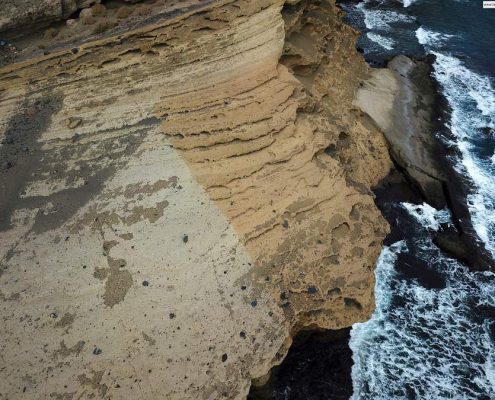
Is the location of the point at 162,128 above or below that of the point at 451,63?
above

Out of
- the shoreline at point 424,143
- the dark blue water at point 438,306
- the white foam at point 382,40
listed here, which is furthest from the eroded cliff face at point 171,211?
the white foam at point 382,40

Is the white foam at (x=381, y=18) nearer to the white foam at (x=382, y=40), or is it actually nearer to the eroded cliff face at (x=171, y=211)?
the white foam at (x=382, y=40)

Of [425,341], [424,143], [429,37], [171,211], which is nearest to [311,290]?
[425,341]

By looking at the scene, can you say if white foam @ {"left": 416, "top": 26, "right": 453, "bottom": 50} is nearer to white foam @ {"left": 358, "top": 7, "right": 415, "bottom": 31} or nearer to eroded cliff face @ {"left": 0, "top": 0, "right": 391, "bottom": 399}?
white foam @ {"left": 358, "top": 7, "right": 415, "bottom": 31}

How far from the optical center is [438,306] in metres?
10.2

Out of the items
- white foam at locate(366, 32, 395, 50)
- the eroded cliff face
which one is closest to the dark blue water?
the eroded cliff face

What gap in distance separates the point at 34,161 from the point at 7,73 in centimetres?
202

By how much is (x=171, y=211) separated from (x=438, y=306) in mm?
6116

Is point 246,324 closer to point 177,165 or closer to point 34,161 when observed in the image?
point 177,165

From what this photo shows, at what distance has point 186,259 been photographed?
8477 millimetres

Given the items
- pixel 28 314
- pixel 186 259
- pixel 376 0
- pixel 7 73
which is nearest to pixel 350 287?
pixel 186 259

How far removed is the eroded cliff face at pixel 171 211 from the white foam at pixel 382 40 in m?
8.34

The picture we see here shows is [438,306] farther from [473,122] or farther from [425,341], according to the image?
[473,122]

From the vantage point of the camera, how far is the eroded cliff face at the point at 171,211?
305 inches
